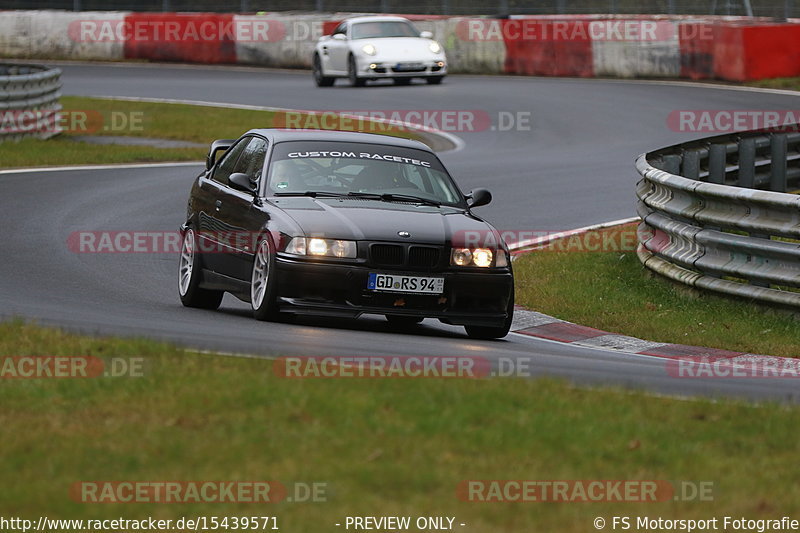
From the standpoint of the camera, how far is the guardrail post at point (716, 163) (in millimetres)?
17109

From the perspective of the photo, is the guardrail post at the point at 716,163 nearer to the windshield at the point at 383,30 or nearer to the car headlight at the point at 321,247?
the car headlight at the point at 321,247

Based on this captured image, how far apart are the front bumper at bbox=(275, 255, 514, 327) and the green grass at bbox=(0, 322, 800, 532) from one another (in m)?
2.55

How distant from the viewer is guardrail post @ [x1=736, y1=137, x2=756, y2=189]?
18.2 metres

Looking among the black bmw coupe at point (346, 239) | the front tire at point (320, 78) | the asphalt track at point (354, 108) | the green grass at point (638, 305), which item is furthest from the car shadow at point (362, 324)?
the front tire at point (320, 78)

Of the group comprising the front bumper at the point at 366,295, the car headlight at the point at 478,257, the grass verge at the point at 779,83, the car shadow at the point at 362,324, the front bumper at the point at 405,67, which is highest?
the car headlight at the point at 478,257

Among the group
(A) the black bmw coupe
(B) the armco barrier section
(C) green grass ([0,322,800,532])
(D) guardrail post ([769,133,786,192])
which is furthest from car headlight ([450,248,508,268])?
(D) guardrail post ([769,133,786,192])

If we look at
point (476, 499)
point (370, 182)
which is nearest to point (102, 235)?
point (370, 182)

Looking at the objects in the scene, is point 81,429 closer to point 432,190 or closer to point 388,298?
point 388,298

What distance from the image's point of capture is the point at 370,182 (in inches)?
461

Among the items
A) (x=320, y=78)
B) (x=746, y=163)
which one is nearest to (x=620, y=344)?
(x=746, y=163)

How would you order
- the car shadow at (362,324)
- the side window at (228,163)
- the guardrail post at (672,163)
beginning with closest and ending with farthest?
the car shadow at (362,324) → the side window at (228,163) → the guardrail post at (672,163)

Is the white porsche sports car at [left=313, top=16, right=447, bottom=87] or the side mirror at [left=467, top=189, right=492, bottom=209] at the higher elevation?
the side mirror at [left=467, top=189, right=492, bottom=209]

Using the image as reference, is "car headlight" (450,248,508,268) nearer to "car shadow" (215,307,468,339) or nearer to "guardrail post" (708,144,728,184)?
"car shadow" (215,307,468,339)

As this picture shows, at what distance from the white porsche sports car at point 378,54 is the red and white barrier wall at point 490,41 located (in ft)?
7.56
